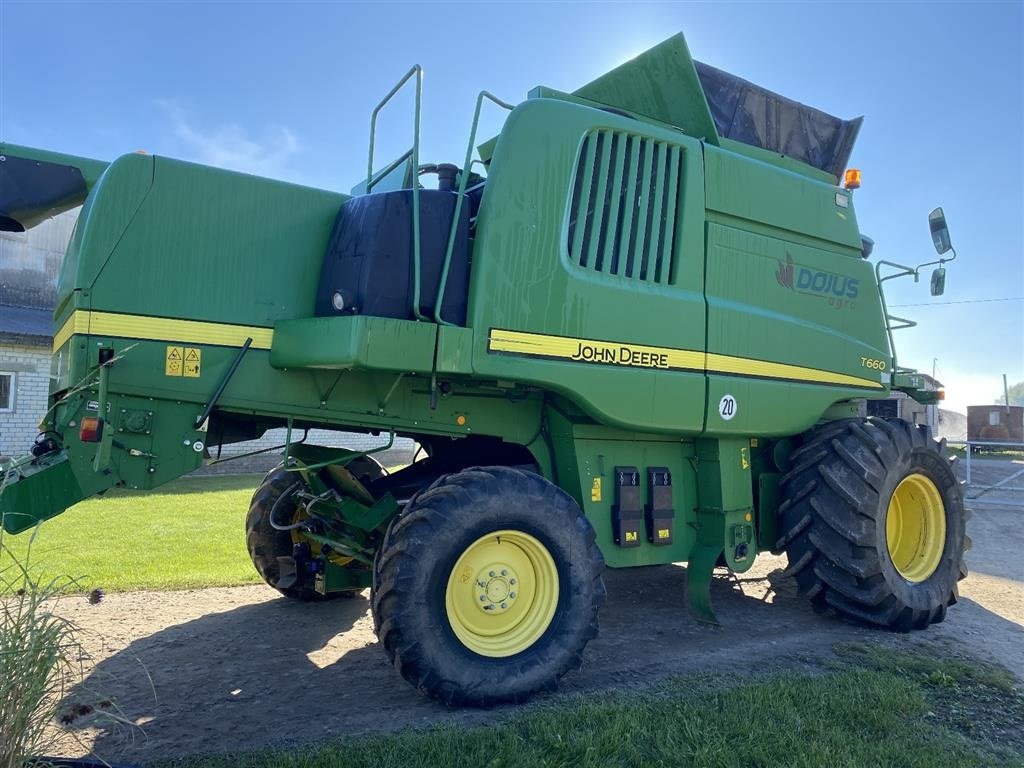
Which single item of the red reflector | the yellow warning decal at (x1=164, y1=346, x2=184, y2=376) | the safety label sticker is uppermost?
the yellow warning decal at (x1=164, y1=346, x2=184, y2=376)

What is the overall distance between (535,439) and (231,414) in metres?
1.88

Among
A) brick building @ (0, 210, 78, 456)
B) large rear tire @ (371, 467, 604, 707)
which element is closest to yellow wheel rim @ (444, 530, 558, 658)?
large rear tire @ (371, 467, 604, 707)

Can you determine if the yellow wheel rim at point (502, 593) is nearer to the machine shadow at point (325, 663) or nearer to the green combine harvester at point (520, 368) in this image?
the green combine harvester at point (520, 368)

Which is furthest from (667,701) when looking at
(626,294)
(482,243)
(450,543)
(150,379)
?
(150,379)

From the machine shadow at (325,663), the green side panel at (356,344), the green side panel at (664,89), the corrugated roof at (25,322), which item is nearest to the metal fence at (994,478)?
the machine shadow at (325,663)

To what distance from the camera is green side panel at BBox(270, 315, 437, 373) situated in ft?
12.2

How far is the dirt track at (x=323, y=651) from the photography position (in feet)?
12.0

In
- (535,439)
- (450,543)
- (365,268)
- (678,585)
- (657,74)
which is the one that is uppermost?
(657,74)

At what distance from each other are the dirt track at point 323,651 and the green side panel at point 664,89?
3.67 m

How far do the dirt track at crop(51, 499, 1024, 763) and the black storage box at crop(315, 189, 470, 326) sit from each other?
2100mm

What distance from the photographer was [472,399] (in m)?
4.58

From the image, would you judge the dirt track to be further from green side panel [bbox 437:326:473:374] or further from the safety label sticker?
green side panel [bbox 437:326:473:374]

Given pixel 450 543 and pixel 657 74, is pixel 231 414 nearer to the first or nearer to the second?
pixel 450 543

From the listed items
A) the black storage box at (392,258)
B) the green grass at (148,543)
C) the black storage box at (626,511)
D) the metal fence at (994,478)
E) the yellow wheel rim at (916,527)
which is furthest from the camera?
the metal fence at (994,478)
